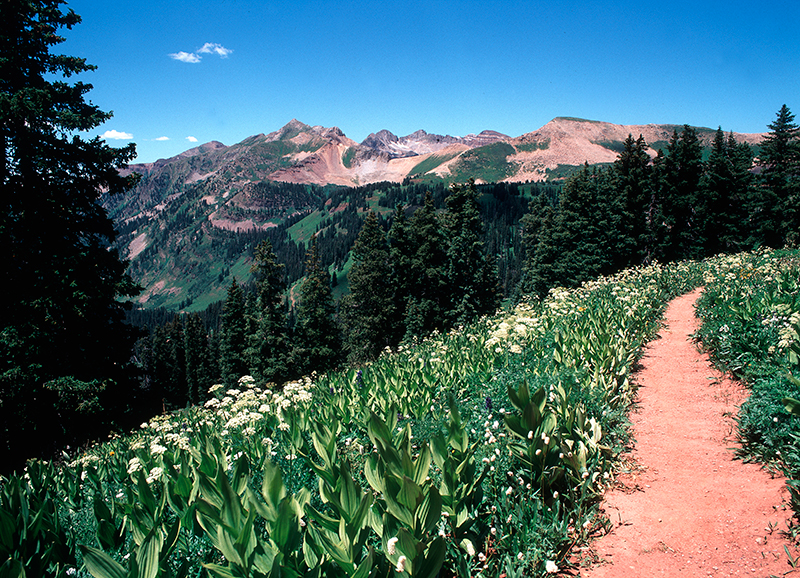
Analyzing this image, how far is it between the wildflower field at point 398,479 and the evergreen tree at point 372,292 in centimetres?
2512

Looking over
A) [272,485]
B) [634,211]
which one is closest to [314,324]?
[634,211]

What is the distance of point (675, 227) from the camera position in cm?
4000

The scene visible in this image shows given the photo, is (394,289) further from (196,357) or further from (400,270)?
(196,357)

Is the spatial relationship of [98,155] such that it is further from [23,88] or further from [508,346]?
[508,346]

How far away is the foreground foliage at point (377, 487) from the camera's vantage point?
221cm

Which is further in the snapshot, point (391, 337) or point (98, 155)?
point (391, 337)

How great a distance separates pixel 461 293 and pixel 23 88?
26.4 meters

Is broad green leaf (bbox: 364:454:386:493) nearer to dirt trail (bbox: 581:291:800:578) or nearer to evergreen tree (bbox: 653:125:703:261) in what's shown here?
dirt trail (bbox: 581:291:800:578)

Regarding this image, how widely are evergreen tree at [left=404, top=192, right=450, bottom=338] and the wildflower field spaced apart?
77.3ft

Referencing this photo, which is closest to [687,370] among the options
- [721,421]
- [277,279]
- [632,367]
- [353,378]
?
[632,367]

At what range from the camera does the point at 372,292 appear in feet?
107

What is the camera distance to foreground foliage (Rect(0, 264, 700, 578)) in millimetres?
2213

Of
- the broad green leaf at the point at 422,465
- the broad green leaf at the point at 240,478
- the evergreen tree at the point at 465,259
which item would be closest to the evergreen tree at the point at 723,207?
the evergreen tree at the point at 465,259

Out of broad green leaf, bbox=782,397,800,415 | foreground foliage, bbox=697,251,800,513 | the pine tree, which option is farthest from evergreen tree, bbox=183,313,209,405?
broad green leaf, bbox=782,397,800,415
